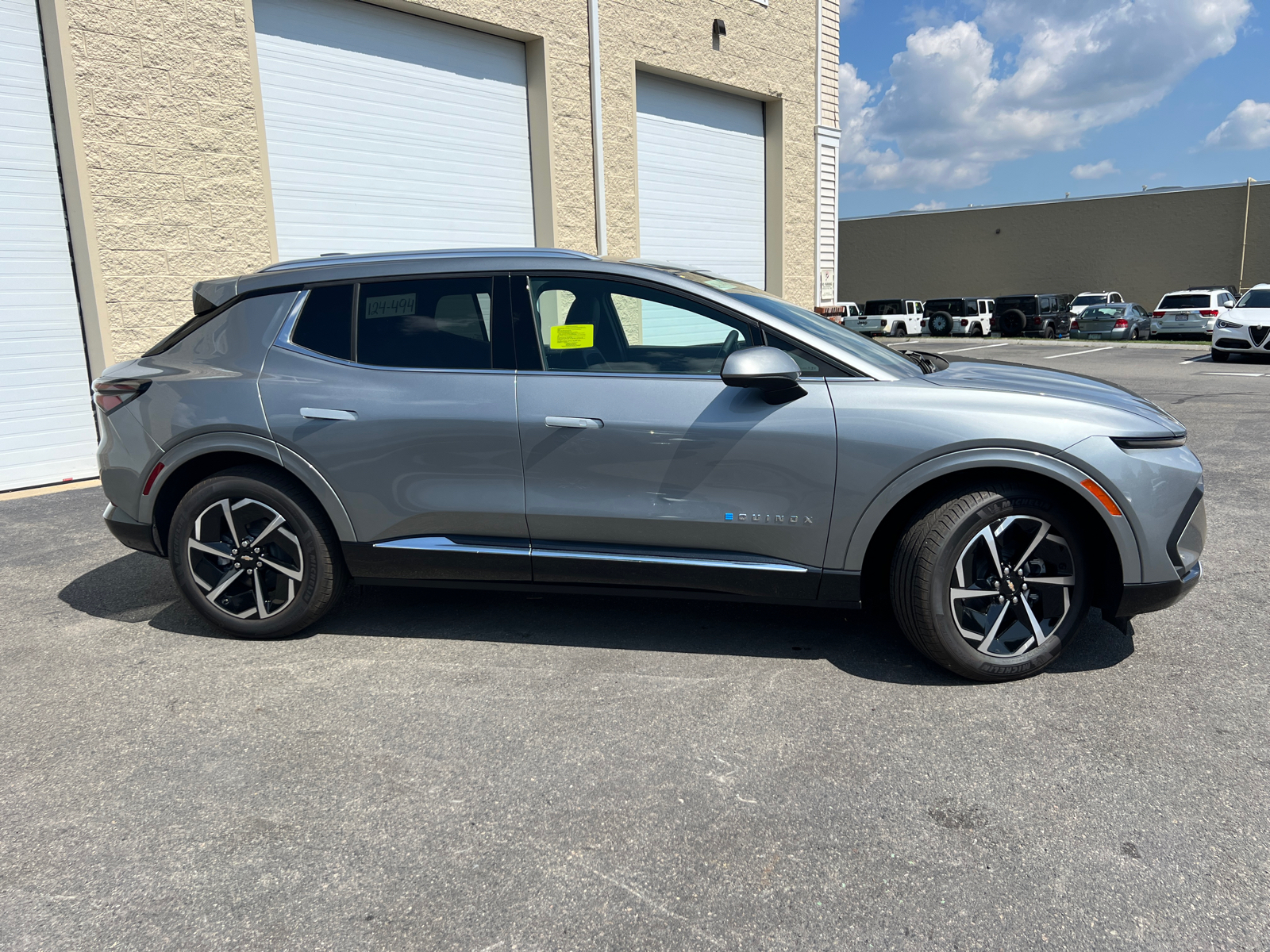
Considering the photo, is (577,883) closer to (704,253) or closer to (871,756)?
(871,756)

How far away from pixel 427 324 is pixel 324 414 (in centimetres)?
58

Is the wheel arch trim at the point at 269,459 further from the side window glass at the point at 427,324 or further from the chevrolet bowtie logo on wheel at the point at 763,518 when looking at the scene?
the chevrolet bowtie logo on wheel at the point at 763,518

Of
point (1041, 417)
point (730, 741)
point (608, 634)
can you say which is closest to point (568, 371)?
point (608, 634)

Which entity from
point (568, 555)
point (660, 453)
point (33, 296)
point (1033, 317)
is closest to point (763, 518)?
point (660, 453)

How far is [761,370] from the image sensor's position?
3262 millimetres

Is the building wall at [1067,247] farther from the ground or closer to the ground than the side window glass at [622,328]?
farther from the ground

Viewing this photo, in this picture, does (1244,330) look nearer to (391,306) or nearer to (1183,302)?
(1183,302)

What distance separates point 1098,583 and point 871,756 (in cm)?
125

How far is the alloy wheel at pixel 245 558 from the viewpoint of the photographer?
3.92 meters

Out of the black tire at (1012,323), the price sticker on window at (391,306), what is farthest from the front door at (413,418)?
the black tire at (1012,323)

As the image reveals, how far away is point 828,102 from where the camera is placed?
1510 centimetres

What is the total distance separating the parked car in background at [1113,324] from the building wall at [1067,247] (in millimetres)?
10351

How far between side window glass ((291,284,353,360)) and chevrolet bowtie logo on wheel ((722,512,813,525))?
1.78m

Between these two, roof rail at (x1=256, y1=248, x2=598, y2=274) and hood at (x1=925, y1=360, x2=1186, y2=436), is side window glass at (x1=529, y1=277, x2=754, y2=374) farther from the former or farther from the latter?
hood at (x1=925, y1=360, x2=1186, y2=436)
